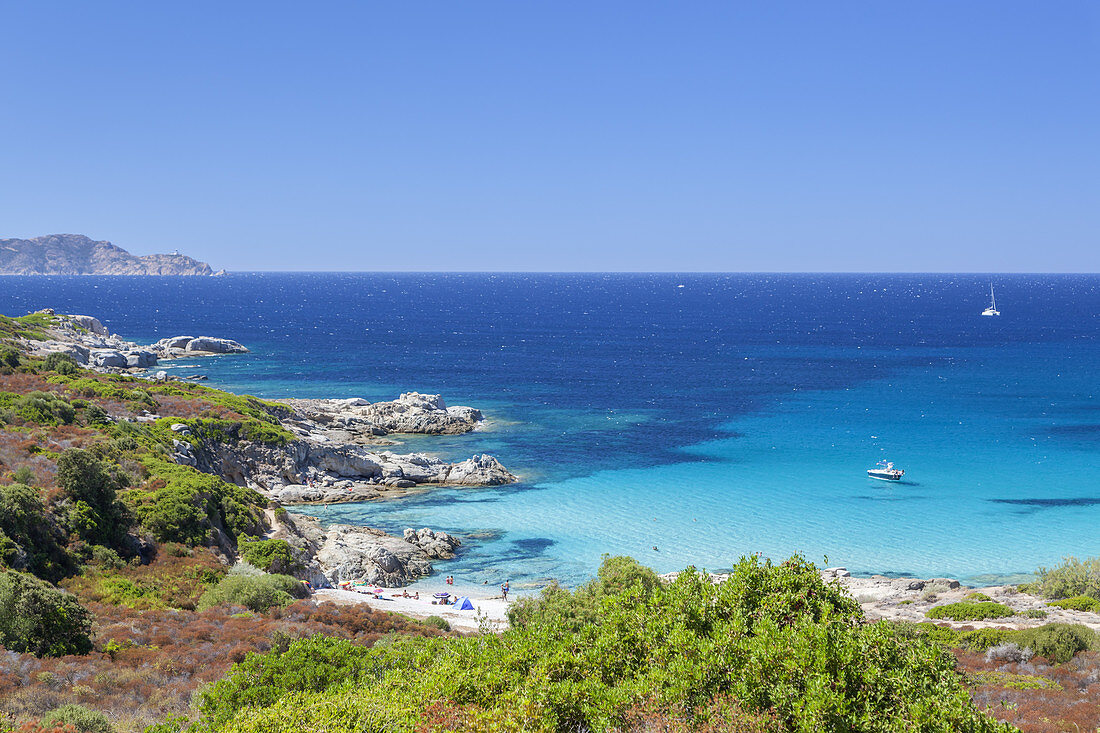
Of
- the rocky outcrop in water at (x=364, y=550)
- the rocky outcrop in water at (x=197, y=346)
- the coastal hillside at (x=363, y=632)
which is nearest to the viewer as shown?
the coastal hillside at (x=363, y=632)

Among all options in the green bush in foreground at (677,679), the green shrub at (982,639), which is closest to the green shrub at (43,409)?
the green bush in foreground at (677,679)

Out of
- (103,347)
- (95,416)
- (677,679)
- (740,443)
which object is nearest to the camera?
(677,679)

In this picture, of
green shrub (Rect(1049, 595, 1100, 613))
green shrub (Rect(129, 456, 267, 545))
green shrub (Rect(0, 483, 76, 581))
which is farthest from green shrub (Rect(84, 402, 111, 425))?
green shrub (Rect(1049, 595, 1100, 613))

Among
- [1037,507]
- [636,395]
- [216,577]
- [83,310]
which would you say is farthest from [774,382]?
[83,310]

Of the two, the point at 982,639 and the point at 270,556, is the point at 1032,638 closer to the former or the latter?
the point at 982,639

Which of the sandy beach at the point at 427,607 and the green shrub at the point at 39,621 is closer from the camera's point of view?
the green shrub at the point at 39,621

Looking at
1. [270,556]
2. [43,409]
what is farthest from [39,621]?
[43,409]

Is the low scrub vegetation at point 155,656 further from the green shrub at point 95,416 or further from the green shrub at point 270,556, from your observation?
the green shrub at point 95,416
